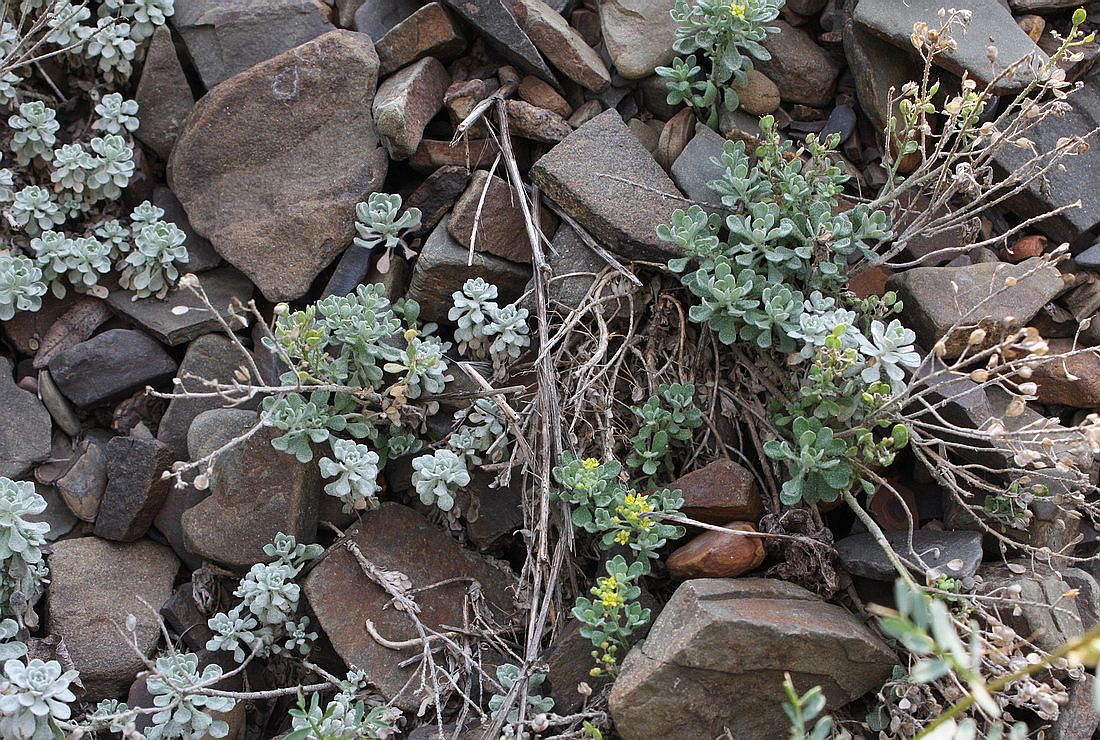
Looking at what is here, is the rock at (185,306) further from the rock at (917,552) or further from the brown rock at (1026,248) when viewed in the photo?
the brown rock at (1026,248)

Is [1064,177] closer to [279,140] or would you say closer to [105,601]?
[279,140]

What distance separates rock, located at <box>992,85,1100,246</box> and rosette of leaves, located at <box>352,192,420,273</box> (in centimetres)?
203

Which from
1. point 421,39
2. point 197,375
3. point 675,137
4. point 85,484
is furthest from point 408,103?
point 85,484

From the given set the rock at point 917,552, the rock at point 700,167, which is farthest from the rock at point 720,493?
the rock at point 700,167

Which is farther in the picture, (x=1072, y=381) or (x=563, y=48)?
(x=563, y=48)

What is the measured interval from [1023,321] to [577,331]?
1457 mm

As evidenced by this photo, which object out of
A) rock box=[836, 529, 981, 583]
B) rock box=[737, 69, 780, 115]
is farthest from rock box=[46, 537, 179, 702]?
rock box=[737, 69, 780, 115]

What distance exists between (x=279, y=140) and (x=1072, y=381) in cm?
287

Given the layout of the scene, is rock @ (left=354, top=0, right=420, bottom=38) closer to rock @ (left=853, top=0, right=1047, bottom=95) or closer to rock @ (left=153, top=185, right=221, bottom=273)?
rock @ (left=153, top=185, right=221, bottom=273)

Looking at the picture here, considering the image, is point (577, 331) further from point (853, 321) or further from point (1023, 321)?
point (1023, 321)

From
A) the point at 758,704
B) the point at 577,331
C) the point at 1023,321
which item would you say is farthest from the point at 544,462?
the point at 1023,321

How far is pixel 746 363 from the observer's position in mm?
3119

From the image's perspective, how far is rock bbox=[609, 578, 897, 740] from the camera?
8.39ft

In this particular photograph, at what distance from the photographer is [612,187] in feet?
10.6
